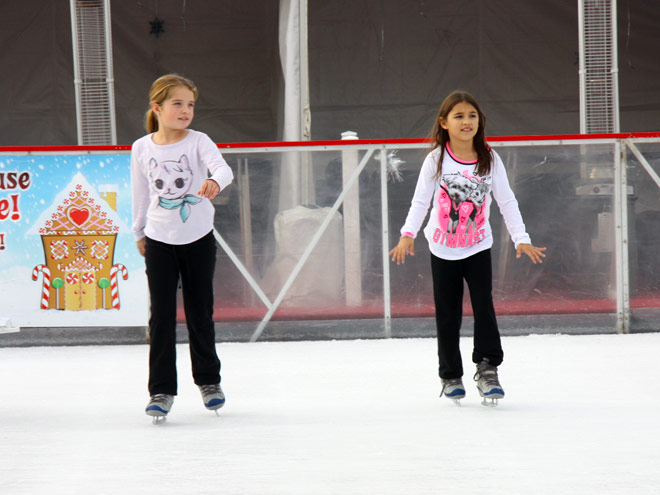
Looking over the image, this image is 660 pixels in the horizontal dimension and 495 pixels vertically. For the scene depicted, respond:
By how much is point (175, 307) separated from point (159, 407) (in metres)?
0.41

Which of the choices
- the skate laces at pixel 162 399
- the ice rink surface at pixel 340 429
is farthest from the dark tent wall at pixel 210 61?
the skate laces at pixel 162 399

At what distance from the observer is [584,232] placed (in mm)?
6523

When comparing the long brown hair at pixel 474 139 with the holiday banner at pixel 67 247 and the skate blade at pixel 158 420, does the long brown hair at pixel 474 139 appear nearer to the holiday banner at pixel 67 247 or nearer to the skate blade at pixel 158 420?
the skate blade at pixel 158 420

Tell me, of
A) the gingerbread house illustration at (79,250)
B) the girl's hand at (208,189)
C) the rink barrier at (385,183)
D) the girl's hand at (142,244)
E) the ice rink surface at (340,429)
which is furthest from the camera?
the rink barrier at (385,183)

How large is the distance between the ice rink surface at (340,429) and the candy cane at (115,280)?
0.80m

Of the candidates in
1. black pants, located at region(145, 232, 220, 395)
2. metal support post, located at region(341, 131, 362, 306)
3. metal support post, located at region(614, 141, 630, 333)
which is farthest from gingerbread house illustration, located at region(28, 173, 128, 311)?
metal support post, located at region(614, 141, 630, 333)

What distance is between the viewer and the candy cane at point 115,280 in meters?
6.30

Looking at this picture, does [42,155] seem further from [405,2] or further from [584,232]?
[405,2]

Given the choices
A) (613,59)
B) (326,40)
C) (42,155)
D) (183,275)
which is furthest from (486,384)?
(326,40)

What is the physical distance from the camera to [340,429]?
11.0ft

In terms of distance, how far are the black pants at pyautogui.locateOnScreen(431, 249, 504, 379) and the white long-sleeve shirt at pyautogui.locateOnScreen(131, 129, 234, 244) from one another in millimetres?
1047

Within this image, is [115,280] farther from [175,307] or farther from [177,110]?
[177,110]

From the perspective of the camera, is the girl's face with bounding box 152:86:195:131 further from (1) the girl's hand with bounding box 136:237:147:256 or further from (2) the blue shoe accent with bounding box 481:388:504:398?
(2) the blue shoe accent with bounding box 481:388:504:398

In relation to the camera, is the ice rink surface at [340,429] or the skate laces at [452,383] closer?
the ice rink surface at [340,429]
